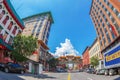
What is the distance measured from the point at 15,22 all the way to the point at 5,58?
9826mm

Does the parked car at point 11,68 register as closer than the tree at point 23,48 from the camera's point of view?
Yes

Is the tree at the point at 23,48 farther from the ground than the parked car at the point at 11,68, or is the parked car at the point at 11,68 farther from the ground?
the tree at the point at 23,48

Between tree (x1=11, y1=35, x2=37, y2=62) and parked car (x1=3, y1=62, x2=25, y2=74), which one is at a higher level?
tree (x1=11, y1=35, x2=37, y2=62)

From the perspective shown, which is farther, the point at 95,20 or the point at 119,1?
the point at 95,20

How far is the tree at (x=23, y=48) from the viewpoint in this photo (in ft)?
117

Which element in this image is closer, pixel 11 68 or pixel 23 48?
pixel 11 68

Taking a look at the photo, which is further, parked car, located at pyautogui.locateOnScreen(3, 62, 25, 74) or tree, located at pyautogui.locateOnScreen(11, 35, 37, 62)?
tree, located at pyautogui.locateOnScreen(11, 35, 37, 62)

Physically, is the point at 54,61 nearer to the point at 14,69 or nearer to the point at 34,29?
the point at 34,29

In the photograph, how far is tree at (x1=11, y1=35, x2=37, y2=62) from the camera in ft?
117

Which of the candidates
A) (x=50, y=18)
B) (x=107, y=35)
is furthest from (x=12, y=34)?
(x=50, y=18)

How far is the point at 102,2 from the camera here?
78938 millimetres

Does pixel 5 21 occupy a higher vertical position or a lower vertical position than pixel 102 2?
lower

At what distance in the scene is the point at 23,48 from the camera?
3641 cm

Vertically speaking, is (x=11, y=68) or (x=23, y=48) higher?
(x=23, y=48)
